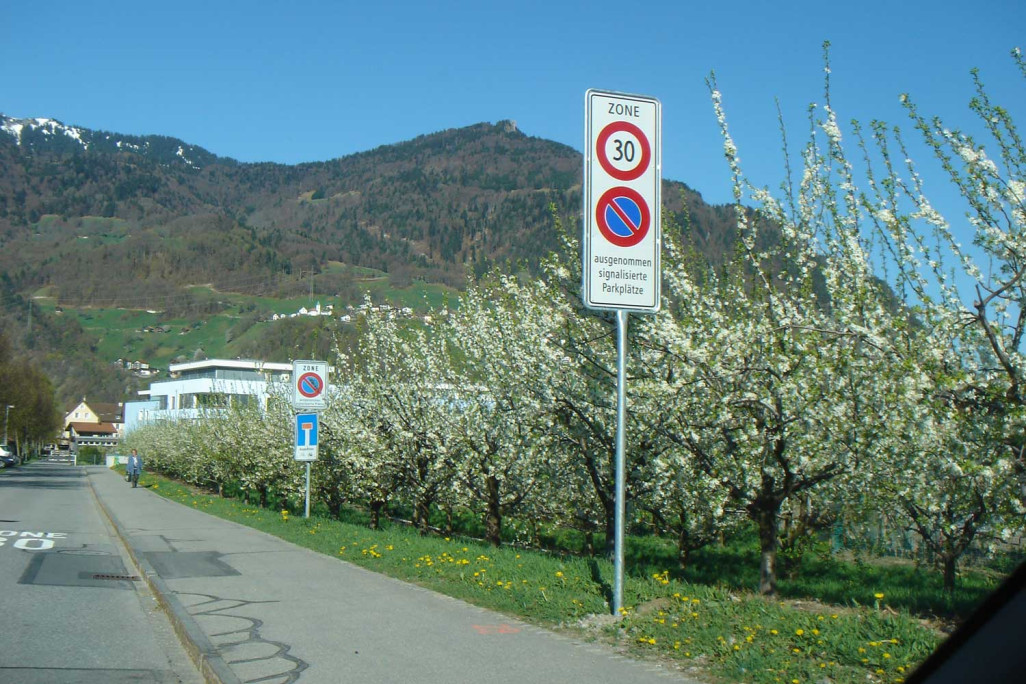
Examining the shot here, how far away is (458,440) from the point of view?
16.8m

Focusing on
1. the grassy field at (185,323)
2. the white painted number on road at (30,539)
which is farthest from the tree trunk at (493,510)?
the grassy field at (185,323)

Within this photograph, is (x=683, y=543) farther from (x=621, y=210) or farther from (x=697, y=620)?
(x=621, y=210)

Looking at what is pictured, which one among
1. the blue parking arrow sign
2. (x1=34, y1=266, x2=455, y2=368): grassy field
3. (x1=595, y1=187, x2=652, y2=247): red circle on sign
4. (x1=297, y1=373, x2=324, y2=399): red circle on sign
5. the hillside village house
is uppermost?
(x1=34, y1=266, x2=455, y2=368): grassy field

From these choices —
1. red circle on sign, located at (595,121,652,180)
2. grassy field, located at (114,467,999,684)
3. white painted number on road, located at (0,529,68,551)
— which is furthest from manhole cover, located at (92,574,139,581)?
red circle on sign, located at (595,121,652,180)

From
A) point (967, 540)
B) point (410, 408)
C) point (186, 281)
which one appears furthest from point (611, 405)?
point (186, 281)

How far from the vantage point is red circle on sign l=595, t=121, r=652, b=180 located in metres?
8.13

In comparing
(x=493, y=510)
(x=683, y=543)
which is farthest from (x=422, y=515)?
(x=683, y=543)

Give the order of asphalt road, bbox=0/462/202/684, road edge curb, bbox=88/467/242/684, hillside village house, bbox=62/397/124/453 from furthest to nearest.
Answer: hillside village house, bbox=62/397/124/453 < asphalt road, bbox=0/462/202/684 < road edge curb, bbox=88/467/242/684

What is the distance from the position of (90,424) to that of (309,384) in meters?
165

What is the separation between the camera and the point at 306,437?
19969 millimetres

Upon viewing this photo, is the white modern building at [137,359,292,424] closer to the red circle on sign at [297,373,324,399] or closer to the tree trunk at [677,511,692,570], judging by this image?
the red circle on sign at [297,373,324,399]

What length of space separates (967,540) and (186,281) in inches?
7295

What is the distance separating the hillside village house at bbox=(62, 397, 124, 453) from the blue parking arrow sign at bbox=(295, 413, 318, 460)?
146597 mm

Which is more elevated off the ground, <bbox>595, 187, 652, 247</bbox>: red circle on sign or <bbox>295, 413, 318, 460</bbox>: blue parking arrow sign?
<bbox>595, 187, 652, 247</bbox>: red circle on sign
